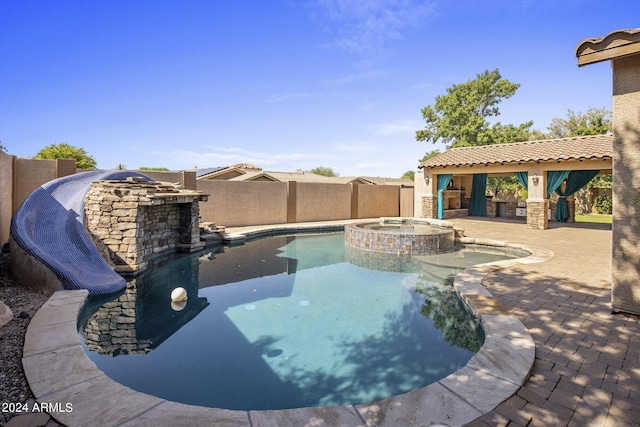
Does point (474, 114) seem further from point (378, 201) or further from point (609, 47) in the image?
point (609, 47)

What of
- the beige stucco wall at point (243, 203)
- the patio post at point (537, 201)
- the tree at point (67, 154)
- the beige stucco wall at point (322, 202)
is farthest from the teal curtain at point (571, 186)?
the tree at point (67, 154)

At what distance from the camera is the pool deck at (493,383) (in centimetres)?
242

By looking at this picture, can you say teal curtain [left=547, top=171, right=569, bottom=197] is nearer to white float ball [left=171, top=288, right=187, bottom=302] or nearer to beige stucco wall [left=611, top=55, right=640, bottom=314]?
beige stucco wall [left=611, top=55, right=640, bottom=314]

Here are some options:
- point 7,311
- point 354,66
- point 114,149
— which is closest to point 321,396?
point 7,311

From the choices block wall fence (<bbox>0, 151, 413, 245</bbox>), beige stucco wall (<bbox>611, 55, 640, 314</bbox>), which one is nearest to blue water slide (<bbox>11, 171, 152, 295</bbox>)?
block wall fence (<bbox>0, 151, 413, 245</bbox>)

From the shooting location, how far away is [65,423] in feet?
7.61

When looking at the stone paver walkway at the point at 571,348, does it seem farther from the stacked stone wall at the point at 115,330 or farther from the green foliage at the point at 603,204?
the green foliage at the point at 603,204

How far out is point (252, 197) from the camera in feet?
49.4

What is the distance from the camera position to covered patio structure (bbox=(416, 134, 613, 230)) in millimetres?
12648

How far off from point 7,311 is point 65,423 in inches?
121

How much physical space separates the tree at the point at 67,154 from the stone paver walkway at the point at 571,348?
24.2 m

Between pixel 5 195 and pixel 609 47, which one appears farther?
pixel 5 195

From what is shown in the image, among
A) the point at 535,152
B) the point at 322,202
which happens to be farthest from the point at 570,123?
the point at 322,202

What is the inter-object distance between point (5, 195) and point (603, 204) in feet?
96.0
